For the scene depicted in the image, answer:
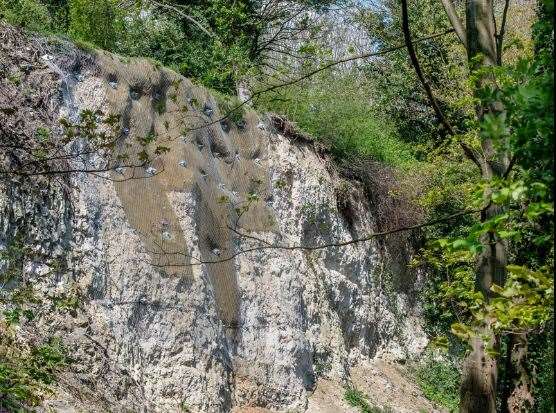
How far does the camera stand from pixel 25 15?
40.1 ft

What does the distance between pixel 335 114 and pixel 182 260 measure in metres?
6.69

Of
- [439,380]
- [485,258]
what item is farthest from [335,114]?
[485,258]

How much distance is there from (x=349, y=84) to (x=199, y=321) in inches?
342

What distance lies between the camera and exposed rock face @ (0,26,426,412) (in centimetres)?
962

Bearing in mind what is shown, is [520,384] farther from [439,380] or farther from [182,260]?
[439,380]

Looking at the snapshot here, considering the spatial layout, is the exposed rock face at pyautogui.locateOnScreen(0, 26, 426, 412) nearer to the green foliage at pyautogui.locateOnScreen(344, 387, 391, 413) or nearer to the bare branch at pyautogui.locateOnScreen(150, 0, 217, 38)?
the green foliage at pyautogui.locateOnScreen(344, 387, 391, 413)

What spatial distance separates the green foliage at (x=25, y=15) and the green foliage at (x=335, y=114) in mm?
4213

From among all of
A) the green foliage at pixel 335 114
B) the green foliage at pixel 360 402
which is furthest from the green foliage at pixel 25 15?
the green foliage at pixel 360 402

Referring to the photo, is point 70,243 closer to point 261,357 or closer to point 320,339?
point 261,357

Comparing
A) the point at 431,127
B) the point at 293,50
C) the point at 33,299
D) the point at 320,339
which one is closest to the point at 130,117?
the point at 320,339

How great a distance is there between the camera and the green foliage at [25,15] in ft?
37.0

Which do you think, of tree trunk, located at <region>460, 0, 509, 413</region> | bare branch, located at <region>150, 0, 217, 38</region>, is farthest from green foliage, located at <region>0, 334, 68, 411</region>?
bare branch, located at <region>150, 0, 217, 38</region>

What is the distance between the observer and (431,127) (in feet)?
77.2

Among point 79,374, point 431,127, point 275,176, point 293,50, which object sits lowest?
point 79,374
